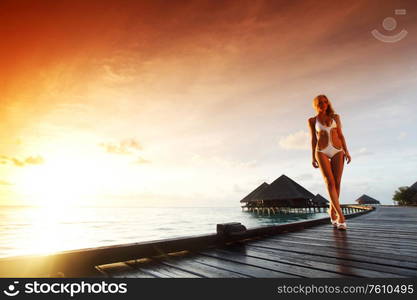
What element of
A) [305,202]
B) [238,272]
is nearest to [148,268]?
[238,272]

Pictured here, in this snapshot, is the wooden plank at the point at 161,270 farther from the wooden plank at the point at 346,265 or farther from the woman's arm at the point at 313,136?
the woman's arm at the point at 313,136

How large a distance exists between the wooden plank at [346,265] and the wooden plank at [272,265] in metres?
0.13

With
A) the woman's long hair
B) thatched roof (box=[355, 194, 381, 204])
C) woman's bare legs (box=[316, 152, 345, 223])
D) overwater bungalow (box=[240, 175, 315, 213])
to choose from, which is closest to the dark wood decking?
woman's bare legs (box=[316, 152, 345, 223])

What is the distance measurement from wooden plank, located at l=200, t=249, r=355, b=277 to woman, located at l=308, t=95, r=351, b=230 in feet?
6.95

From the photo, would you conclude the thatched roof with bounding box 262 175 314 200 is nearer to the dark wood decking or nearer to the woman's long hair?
the woman's long hair

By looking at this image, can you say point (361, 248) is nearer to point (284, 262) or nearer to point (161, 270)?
point (284, 262)

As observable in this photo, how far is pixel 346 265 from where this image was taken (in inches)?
70.9

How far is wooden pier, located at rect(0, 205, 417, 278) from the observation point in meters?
1.60

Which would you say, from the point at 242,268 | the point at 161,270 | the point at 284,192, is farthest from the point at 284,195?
the point at 161,270

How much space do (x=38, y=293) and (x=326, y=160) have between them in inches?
141

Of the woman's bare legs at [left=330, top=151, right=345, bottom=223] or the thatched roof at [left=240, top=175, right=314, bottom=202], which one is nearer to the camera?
the woman's bare legs at [left=330, top=151, right=345, bottom=223]

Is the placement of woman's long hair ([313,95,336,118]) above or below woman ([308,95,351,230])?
above

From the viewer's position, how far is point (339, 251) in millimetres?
2256

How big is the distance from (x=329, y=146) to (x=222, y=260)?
2.44 metres
